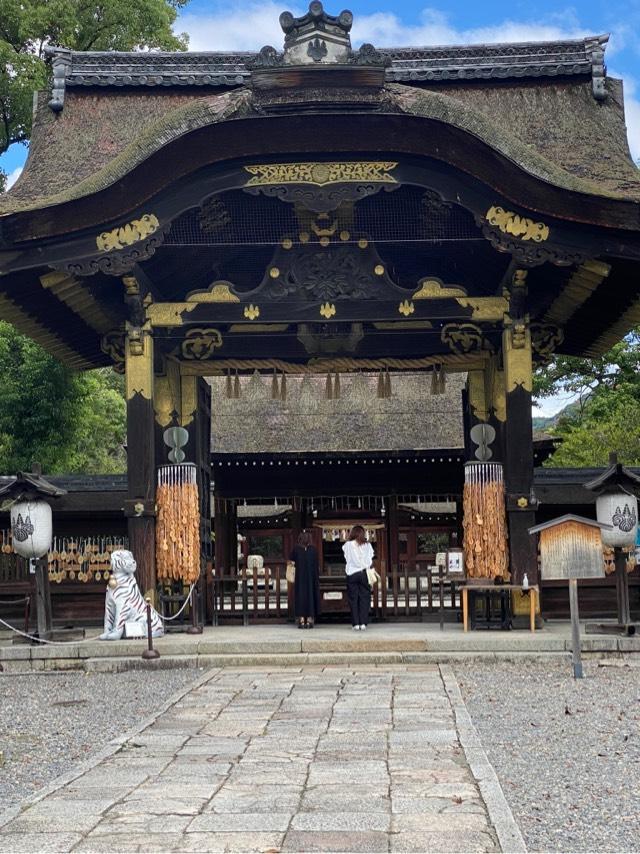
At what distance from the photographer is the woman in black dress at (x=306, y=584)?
13.0m

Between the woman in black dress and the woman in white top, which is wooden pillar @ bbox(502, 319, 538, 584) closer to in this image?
the woman in white top

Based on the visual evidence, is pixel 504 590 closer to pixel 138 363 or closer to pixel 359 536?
pixel 359 536

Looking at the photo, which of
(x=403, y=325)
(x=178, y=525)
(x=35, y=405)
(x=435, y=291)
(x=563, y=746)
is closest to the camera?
(x=563, y=746)

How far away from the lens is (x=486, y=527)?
12227mm

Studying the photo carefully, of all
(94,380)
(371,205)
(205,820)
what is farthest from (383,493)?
(205,820)

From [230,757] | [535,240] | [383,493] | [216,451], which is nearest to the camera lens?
[230,757]

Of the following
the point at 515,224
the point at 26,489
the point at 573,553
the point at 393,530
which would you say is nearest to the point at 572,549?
the point at 573,553

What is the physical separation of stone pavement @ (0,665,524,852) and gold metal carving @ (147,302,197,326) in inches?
222

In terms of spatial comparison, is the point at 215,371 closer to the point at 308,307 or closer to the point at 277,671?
the point at 308,307

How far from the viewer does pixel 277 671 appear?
1002 centimetres

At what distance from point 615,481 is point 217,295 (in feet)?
16.3

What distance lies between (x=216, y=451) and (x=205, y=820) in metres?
16.5

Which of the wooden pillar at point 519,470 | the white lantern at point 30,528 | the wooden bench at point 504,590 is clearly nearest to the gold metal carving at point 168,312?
the white lantern at point 30,528

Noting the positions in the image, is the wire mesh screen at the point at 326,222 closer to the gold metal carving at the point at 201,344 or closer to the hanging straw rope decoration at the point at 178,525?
the gold metal carving at the point at 201,344
